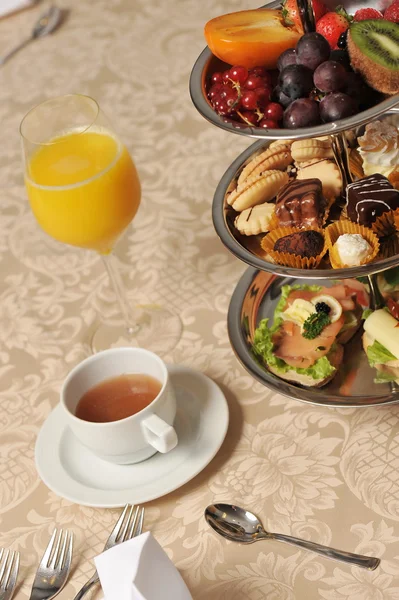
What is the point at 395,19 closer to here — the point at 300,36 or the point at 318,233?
the point at 300,36

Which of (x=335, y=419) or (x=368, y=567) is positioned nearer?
(x=368, y=567)

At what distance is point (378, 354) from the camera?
0.96 meters

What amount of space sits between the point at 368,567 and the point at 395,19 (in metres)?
0.59

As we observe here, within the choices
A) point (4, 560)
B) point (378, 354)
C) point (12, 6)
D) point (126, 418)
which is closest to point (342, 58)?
point (378, 354)

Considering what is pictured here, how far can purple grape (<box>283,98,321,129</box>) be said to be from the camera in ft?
2.61

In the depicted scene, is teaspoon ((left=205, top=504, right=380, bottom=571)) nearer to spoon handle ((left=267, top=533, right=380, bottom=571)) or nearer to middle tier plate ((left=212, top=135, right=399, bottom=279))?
spoon handle ((left=267, top=533, right=380, bottom=571))

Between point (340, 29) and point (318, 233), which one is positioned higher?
point (340, 29)

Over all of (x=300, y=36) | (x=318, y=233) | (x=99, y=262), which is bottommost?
(x=99, y=262)

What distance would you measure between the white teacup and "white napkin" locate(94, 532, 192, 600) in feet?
0.62

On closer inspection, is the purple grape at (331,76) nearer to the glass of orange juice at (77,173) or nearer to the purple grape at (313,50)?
the purple grape at (313,50)

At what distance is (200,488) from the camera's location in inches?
36.2

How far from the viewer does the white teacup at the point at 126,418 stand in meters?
0.87

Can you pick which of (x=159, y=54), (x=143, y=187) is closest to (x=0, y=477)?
(x=143, y=187)

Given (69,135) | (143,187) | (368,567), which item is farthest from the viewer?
(143,187)
